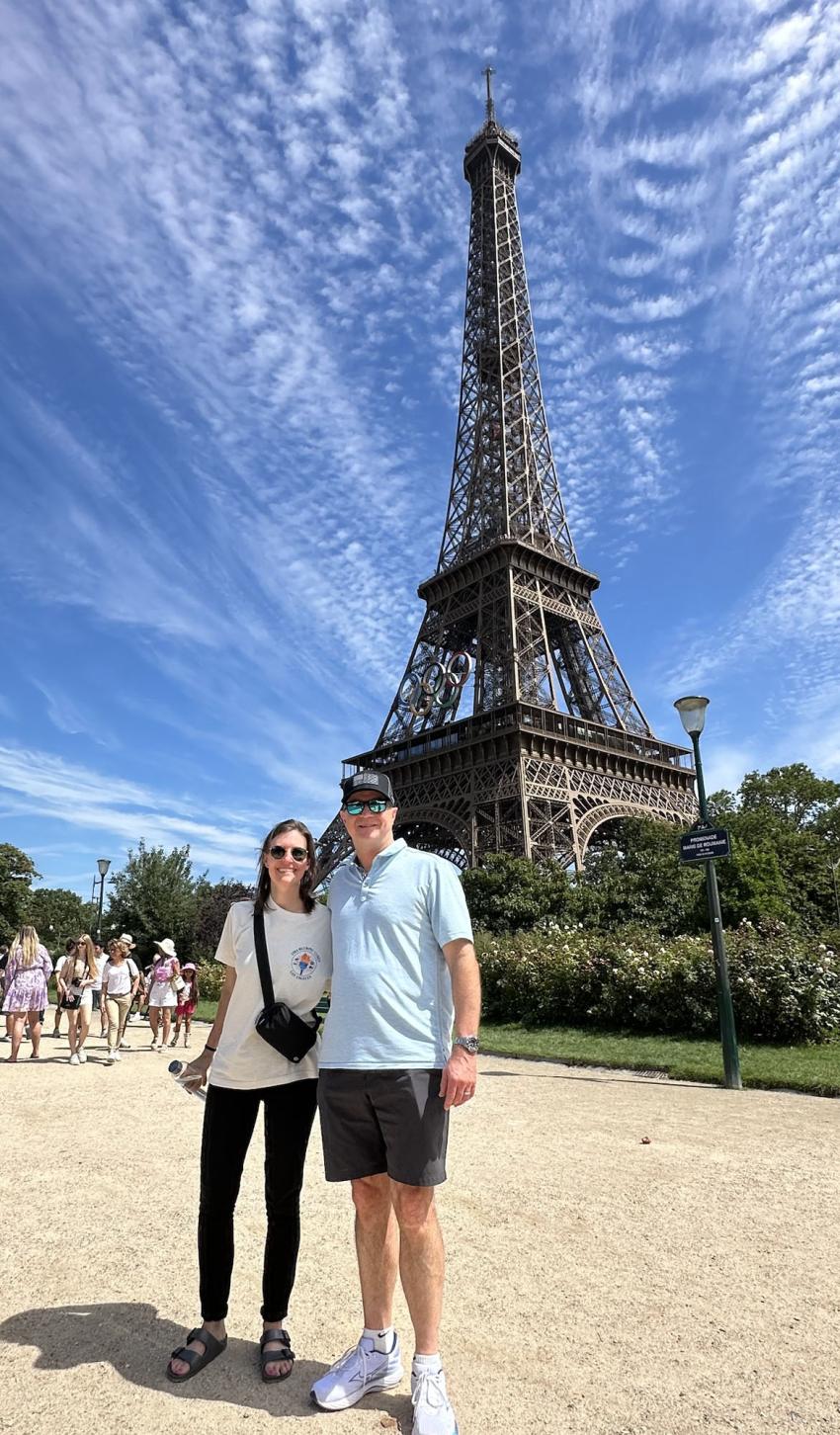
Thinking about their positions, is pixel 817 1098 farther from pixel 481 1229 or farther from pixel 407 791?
pixel 407 791

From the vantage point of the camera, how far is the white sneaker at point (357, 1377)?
2.86 m

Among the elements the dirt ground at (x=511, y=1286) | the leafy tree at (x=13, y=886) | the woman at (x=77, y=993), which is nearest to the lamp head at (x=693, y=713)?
the dirt ground at (x=511, y=1286)

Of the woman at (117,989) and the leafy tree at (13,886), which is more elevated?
the leafy tree at (13,886)

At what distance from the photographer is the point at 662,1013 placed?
47.7 feet

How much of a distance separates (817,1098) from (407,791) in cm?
3001

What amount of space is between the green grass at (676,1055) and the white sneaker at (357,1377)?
294 inches

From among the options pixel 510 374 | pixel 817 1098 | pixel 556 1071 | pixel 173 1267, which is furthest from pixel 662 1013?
pixel 510 374

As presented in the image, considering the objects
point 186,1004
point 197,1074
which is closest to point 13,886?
point 186,1004

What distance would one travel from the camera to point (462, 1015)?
301 cm

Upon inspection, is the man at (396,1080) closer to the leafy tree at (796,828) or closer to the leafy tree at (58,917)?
the leafy tree at (796,828)

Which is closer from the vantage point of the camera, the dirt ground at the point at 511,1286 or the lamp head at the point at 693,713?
the dirt ground at the point at 511,1286

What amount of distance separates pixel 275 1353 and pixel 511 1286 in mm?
1265

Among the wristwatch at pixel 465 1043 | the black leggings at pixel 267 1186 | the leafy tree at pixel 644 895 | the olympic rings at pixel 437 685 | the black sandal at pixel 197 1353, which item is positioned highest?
the olympic rings at pixel 437 685

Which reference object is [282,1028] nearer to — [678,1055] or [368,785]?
[368,785]
